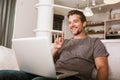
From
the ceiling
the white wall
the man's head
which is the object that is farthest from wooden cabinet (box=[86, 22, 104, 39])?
the man's head

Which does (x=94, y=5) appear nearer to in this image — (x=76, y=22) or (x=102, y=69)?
(x=76, y=22)

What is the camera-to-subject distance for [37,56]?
1.13m

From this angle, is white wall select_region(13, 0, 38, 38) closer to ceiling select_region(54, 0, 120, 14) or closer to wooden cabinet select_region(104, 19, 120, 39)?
ceiling select_region(54, 0, 120, 14)

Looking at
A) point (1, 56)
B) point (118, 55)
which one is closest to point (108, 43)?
point (118, 55)

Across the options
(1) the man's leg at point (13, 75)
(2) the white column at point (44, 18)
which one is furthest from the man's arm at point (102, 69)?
(2) the white column at point (44, 18)

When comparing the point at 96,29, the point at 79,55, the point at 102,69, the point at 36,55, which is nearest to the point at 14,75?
the point at 36,55

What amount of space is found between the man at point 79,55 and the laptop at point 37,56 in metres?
0.15

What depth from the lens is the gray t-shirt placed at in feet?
4.74

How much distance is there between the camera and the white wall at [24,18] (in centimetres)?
320

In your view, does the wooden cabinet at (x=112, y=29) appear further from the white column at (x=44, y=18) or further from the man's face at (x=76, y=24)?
the man's face at (x=76, y=24)

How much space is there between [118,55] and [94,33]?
164 inches

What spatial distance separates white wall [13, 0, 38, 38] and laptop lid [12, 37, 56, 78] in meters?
1.96

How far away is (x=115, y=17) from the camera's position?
4.92 meters

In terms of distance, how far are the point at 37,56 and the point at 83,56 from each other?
0.49m
